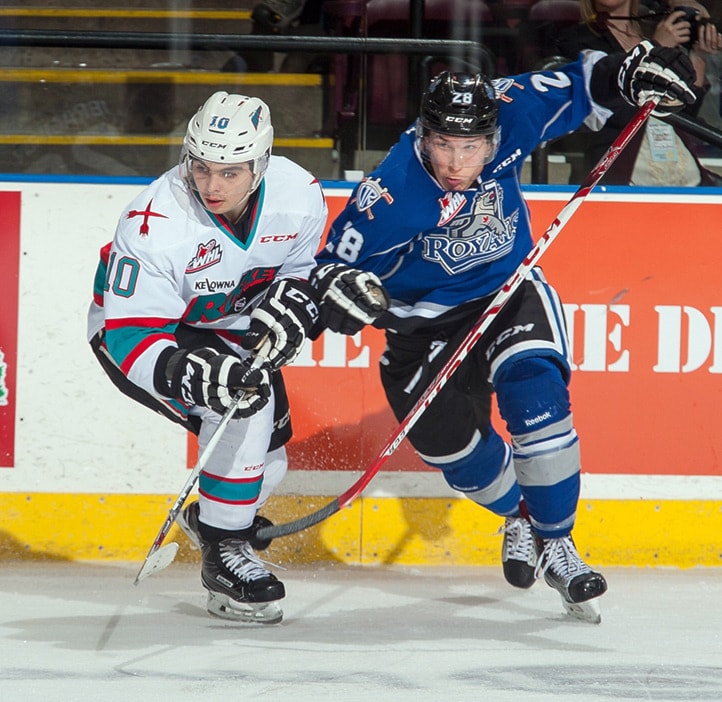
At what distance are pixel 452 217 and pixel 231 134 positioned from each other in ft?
1.83

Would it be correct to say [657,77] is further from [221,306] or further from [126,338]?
[126,338]

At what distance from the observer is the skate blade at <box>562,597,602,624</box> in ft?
9.16

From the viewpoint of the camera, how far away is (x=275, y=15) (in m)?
3.41

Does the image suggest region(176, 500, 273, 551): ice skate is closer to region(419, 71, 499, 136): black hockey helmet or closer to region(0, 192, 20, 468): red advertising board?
region(0, 192, 20, 468): red advertising board

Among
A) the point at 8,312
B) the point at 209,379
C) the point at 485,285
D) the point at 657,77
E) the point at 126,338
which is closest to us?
the point at 209,379

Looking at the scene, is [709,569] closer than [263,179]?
No

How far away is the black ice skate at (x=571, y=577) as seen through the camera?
264 centimetres

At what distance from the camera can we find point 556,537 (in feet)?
9.00

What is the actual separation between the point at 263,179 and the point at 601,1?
4.02 ft

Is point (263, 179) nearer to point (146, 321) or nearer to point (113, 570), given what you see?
point (146, 321)

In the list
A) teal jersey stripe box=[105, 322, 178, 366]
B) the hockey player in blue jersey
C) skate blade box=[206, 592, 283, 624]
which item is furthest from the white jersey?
skate blade box=[206, 592, 283, 624]

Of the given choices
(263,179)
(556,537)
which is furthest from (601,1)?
(556,537)

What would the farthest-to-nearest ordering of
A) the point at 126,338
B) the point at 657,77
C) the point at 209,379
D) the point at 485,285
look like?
1. the point at 485,285
2. the point at 657,77
3. the point at 126,338
4. the point at 209,379

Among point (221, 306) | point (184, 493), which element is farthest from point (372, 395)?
point (184, 493)
